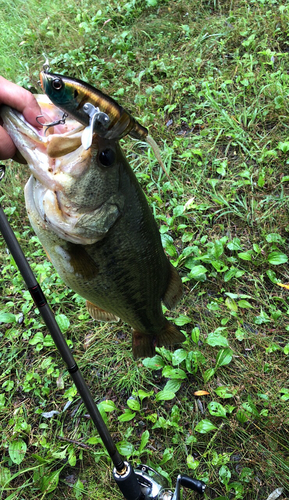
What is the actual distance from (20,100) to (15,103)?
0.08 feet

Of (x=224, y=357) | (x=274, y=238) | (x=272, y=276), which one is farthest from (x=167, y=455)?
(x=274, y=238)

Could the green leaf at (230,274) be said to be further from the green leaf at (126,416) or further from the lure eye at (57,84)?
the lure eye at (57,84)

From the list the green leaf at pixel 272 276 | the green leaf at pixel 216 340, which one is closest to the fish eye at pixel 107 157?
the green leaf at pixel 216 340

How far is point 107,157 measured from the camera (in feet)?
4.85

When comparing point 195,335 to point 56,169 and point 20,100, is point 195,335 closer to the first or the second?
point 56,169

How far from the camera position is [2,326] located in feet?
11.5

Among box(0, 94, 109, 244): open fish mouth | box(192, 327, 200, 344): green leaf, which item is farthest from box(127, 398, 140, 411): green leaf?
box(0, 94, 109, 244): open fish mouth

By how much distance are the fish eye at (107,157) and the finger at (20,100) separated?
0.26m

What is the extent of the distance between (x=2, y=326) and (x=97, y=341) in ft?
3.18

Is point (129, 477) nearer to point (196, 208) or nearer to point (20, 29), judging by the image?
point (196, 208)

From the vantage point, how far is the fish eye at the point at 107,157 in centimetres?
146

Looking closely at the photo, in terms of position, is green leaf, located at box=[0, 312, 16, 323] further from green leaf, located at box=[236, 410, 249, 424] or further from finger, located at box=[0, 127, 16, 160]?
finger, located at box=[0, 127, 16, 160]

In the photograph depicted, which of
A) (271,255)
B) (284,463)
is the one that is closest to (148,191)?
(271,255)

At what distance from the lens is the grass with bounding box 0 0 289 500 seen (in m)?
2.54
